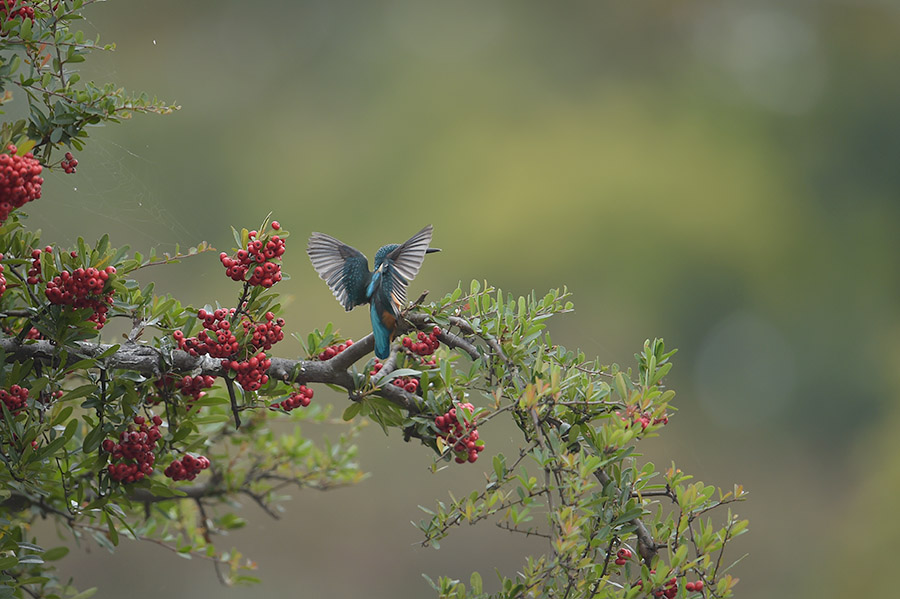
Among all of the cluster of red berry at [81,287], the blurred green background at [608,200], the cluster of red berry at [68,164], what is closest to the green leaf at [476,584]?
the cluster of red berry at [81,287]

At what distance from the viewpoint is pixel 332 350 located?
93 centimetres

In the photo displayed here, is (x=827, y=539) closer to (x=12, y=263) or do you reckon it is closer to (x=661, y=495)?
(x=661, y=495)

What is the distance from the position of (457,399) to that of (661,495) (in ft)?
0.77

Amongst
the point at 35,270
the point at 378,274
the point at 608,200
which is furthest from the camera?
the point at 608,200

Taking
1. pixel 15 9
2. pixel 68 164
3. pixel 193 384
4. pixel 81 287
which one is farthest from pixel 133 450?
pixel 15 9

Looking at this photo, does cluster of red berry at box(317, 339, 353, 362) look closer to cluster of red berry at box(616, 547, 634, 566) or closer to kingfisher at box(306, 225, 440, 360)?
kingfisher at box(306, 225, 440, 360)

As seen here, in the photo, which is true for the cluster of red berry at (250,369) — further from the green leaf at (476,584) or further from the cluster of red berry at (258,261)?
the green leaf at (476,584)

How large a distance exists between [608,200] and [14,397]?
3.40 m

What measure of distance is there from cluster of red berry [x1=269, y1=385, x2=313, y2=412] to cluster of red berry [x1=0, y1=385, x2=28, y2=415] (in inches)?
9.3

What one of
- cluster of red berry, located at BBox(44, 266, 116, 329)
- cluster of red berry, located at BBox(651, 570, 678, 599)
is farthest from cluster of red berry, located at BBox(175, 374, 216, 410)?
cluster of red berry, located at BBox(651, 570, 678, 599)

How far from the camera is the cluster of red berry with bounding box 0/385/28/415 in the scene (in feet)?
2.53

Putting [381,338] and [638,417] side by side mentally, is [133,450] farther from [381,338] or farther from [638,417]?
[638,417]

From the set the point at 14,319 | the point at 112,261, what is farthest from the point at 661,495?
the point at 14,319

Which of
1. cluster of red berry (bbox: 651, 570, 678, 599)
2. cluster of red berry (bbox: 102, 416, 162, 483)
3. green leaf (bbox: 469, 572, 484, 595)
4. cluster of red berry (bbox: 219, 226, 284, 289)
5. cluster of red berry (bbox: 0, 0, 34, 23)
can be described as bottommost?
green leaf (bbox: 469, 572, 484, 595)
